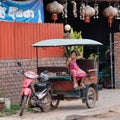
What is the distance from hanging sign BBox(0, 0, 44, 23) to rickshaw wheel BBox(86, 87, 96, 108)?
141 inches

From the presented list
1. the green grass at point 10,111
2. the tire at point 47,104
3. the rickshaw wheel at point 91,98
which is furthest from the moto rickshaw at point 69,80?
the green grass at point 10,111

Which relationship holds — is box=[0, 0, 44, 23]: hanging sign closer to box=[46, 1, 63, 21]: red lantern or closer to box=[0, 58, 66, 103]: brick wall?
box=[46, 1, 63, 21]: red lantern

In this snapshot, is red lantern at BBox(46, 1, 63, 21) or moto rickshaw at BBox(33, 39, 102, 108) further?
red lantern at BBox(46, 1, 63, 21)

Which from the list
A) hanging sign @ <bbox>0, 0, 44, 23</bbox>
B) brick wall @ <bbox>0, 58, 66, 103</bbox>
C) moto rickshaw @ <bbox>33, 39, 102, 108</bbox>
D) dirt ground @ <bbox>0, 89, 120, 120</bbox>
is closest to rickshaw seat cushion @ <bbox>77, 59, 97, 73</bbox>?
moto rickshaw @ <bbox>33, 39, 102, 108</bbox>

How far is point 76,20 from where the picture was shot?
23.2 m

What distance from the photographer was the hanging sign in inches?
626

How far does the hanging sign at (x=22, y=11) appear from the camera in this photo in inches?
626

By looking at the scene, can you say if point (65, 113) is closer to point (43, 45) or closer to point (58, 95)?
point (58, 95)

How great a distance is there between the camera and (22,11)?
54.6 ft

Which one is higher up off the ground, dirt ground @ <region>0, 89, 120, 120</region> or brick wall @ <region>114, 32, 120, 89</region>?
brick wall @ <region>114, 32, 120, 89</region>

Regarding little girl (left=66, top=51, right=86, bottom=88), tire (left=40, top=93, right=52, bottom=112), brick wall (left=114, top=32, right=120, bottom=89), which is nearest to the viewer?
tire (left=40, top=93, right=52, bottom=112)

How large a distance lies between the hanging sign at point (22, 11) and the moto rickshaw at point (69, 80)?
7.61 ft

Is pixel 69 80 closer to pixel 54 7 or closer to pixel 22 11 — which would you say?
pixel 22 11

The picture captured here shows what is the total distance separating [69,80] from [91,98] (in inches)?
45.7
